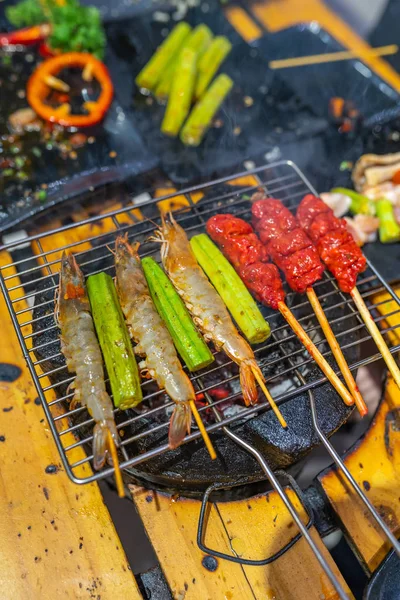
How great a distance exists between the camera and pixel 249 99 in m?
5.94

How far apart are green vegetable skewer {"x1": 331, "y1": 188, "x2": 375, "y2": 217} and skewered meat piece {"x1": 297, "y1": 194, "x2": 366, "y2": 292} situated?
1024 millimetres

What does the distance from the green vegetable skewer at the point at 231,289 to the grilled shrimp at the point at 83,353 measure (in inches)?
37.4

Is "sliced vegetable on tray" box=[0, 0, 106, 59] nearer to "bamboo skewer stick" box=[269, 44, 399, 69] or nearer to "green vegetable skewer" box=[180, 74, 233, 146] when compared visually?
"green vegetable skewer" box=[180, 74, 233, 146]

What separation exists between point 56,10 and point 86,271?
398 cm

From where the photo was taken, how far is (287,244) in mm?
3656

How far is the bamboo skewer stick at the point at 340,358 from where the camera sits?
122 inches

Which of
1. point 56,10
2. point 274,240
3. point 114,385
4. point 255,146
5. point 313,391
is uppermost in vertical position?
point 56,10

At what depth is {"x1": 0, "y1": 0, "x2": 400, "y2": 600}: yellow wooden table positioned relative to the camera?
3.05 metres

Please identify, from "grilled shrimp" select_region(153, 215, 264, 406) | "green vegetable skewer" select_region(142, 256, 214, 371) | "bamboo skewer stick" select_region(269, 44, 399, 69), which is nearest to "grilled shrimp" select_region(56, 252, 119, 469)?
"green vegetable skewer" select_region(142, 256, 214, 371)

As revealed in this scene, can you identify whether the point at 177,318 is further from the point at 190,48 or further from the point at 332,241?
the point at 190,48

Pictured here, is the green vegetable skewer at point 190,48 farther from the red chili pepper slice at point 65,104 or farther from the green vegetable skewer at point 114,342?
the green vegetable skewer at point 114,342

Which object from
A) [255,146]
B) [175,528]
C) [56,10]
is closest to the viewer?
[175,528]

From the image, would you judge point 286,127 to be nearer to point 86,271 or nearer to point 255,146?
point 255,146

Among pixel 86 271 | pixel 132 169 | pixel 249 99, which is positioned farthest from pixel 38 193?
pixel 249 99
